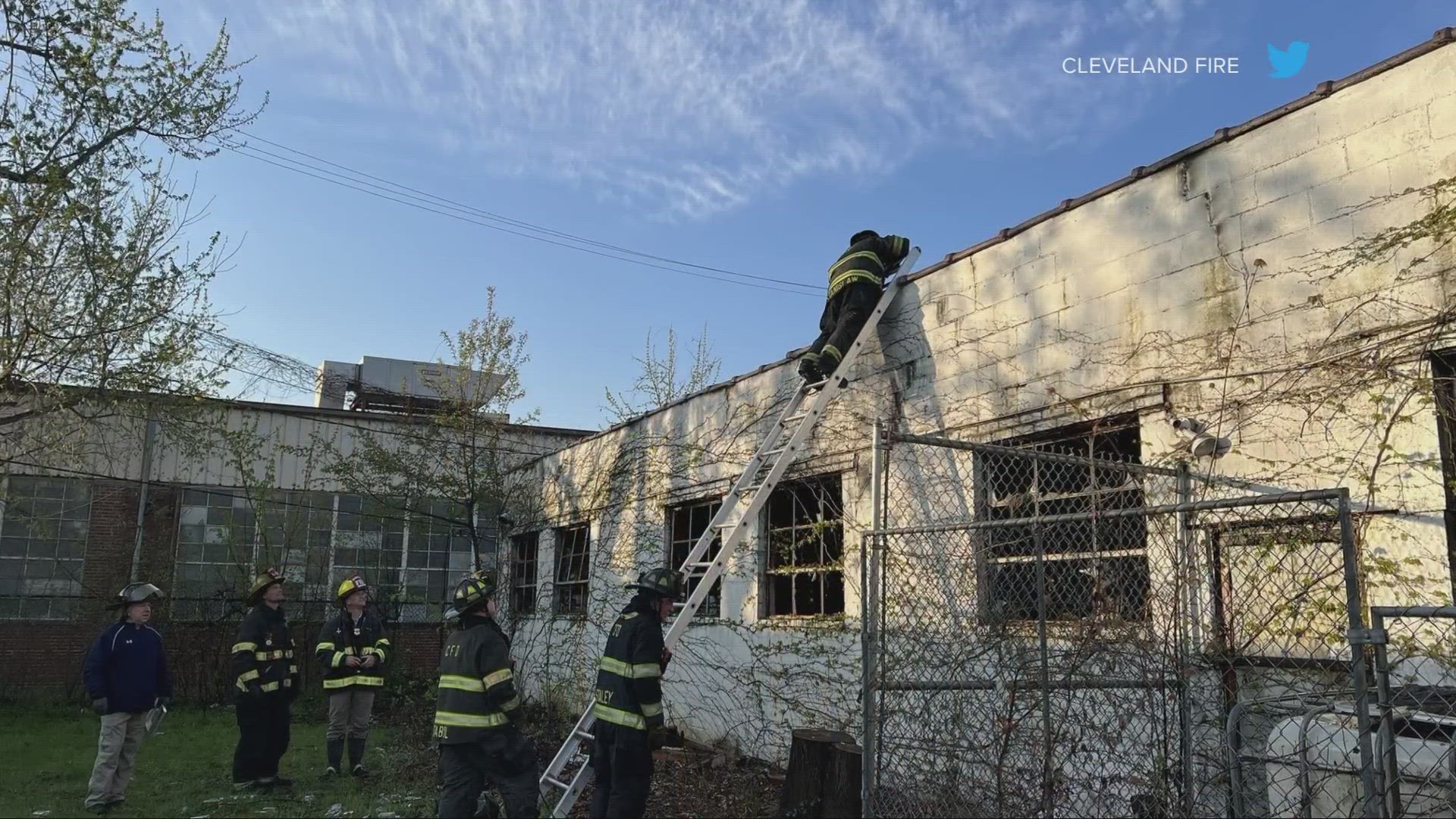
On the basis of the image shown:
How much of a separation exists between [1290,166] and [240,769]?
29.8 ft

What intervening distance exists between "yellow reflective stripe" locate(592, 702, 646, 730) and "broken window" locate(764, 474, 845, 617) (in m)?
2.84

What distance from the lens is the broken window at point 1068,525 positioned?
5820 mm

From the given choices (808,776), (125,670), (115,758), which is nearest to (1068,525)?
(808,776)

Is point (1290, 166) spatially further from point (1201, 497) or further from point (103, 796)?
point (103, 796)

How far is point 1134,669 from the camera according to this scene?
5031mm

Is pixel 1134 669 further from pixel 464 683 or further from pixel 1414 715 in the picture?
pixel 464 683

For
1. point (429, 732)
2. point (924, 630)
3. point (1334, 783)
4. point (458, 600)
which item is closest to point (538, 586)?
point (429, 732)

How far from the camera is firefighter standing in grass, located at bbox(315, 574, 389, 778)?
8.89 meters

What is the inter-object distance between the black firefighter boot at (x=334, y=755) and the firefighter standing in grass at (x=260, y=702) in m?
0.46

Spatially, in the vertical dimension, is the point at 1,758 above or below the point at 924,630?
below

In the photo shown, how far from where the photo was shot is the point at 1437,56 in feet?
16.1

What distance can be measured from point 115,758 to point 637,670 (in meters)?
4.72

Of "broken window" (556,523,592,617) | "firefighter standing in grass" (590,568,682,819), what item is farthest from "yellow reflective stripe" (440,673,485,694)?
"broken window" (556,523,592,617)

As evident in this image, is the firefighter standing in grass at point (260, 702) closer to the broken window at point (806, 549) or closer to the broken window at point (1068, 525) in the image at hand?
the broken window at point (806, 549)
